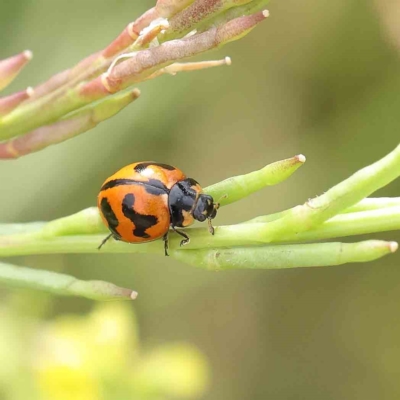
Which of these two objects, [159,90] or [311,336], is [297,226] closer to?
[159,90]

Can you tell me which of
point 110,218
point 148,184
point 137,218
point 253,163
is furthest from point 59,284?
point 253,163

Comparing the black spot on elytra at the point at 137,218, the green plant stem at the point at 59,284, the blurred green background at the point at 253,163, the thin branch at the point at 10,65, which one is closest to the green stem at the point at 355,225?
the green plant stem at the point at 59,284

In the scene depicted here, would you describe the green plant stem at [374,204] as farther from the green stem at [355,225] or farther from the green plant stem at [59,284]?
the green plant stem at [59,284]

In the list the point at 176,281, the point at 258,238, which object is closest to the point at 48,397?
the point at 176,281

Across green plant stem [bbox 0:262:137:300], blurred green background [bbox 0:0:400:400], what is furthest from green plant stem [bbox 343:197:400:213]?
blurred green background [bbox 0:0:400:400]

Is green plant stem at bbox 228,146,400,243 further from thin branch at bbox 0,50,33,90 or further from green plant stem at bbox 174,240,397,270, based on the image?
thin branch at bbox 0,50,33,90
